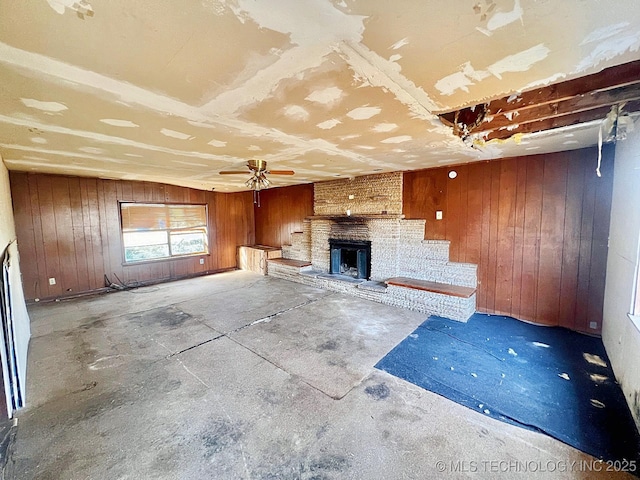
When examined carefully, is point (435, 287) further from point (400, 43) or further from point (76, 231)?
point (76, 231)

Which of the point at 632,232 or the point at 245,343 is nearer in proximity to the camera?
the point at 632,232

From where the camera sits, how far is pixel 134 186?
551 centimetres

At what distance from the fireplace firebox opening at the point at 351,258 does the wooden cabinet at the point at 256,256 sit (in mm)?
1907

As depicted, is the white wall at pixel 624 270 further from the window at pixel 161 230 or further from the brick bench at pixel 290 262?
the window at pixel 161 230

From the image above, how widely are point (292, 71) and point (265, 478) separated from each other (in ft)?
7.34

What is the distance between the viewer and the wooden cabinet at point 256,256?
6.75 meters

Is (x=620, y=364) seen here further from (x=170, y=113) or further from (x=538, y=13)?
(x=170, y=113)

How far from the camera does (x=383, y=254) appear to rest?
485 centimetres

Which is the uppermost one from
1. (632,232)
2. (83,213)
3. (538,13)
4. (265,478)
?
(538,13)

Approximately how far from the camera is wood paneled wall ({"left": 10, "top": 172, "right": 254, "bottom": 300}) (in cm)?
441

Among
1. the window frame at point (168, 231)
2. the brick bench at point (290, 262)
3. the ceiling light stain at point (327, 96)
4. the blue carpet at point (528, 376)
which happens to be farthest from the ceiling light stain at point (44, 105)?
the brick bench at point (290, 262)

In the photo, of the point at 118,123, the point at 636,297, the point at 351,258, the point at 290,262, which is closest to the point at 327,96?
the point at 118,123

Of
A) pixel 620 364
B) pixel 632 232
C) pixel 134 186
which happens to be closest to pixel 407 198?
pixel 632 232

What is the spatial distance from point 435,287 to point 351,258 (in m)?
1.94
